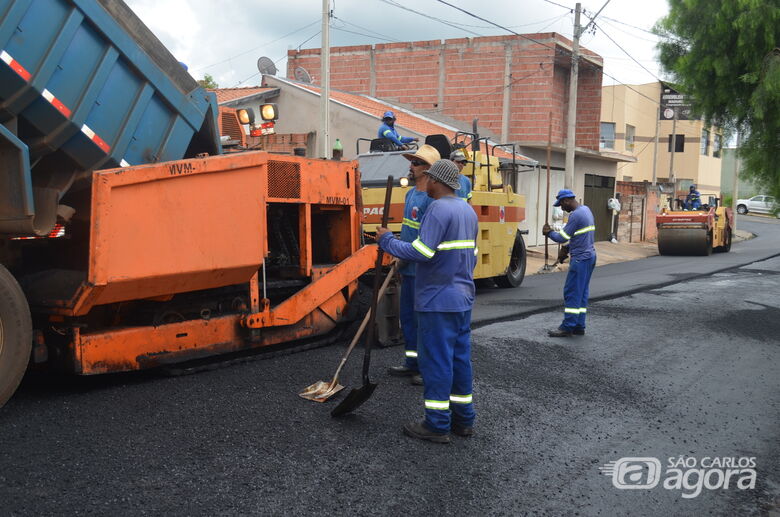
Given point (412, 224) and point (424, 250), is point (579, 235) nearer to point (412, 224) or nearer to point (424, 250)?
point (412, 224)

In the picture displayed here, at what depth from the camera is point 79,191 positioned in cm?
475

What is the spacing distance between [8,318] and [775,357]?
645 centimetres

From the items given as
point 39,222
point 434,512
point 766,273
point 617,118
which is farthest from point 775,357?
point 617,118

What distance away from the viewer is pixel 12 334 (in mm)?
4238

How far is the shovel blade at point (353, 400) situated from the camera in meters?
4.49

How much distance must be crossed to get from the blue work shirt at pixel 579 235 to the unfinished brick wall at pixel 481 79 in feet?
46.4

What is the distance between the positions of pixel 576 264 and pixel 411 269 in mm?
2678

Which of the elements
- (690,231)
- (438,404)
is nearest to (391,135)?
(438,404)

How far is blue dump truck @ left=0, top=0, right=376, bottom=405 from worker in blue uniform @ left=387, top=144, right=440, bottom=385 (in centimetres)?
89

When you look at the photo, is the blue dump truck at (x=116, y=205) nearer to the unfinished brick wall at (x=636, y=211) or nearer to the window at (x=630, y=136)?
the unfinished brick wall at (x=636, y=211)

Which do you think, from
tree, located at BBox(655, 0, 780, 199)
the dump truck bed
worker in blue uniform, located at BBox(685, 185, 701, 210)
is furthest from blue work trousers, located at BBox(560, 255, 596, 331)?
worker in blue uniform, located at BBox(685, 185, 701, 210)

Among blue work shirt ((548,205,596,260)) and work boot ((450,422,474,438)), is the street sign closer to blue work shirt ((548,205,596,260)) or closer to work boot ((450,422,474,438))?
blue work shirt ((548,205,596,260))

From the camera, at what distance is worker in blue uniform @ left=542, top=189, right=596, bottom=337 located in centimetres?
759

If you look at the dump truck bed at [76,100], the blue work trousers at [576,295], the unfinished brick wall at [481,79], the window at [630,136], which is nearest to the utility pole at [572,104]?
the unfinished brick wall at [481,79]
